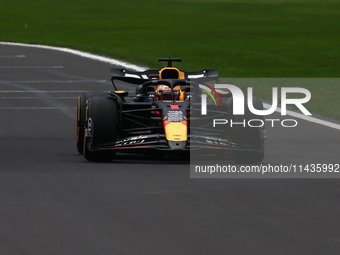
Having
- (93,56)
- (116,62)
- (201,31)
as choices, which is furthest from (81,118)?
(201,31)

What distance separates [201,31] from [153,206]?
42.3 meters

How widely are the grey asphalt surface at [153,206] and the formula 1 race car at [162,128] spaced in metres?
0.28

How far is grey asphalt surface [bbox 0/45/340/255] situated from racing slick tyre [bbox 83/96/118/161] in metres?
0.20

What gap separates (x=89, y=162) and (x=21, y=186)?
228cm

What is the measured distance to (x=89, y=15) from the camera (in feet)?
209

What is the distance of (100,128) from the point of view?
11.1 metres

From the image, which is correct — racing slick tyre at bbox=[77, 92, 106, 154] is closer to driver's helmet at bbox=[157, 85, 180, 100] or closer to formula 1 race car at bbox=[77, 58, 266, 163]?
formula 1 race car at bbox=[77, 58, 266, 163]

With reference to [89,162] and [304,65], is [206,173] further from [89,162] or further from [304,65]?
[304,65]

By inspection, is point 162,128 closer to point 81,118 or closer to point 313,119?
point 81,118

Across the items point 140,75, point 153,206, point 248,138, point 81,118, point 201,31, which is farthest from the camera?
point 201,31

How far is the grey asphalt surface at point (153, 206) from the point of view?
6273 millimetres

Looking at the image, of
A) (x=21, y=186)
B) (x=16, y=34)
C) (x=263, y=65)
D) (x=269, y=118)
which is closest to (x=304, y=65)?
(x=263, y=65)

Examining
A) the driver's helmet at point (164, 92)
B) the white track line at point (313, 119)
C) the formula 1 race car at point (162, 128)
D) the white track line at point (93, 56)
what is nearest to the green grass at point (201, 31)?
the white track line at point (313, 119)

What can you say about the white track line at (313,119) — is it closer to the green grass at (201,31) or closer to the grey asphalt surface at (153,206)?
the green grass at (201,31)
